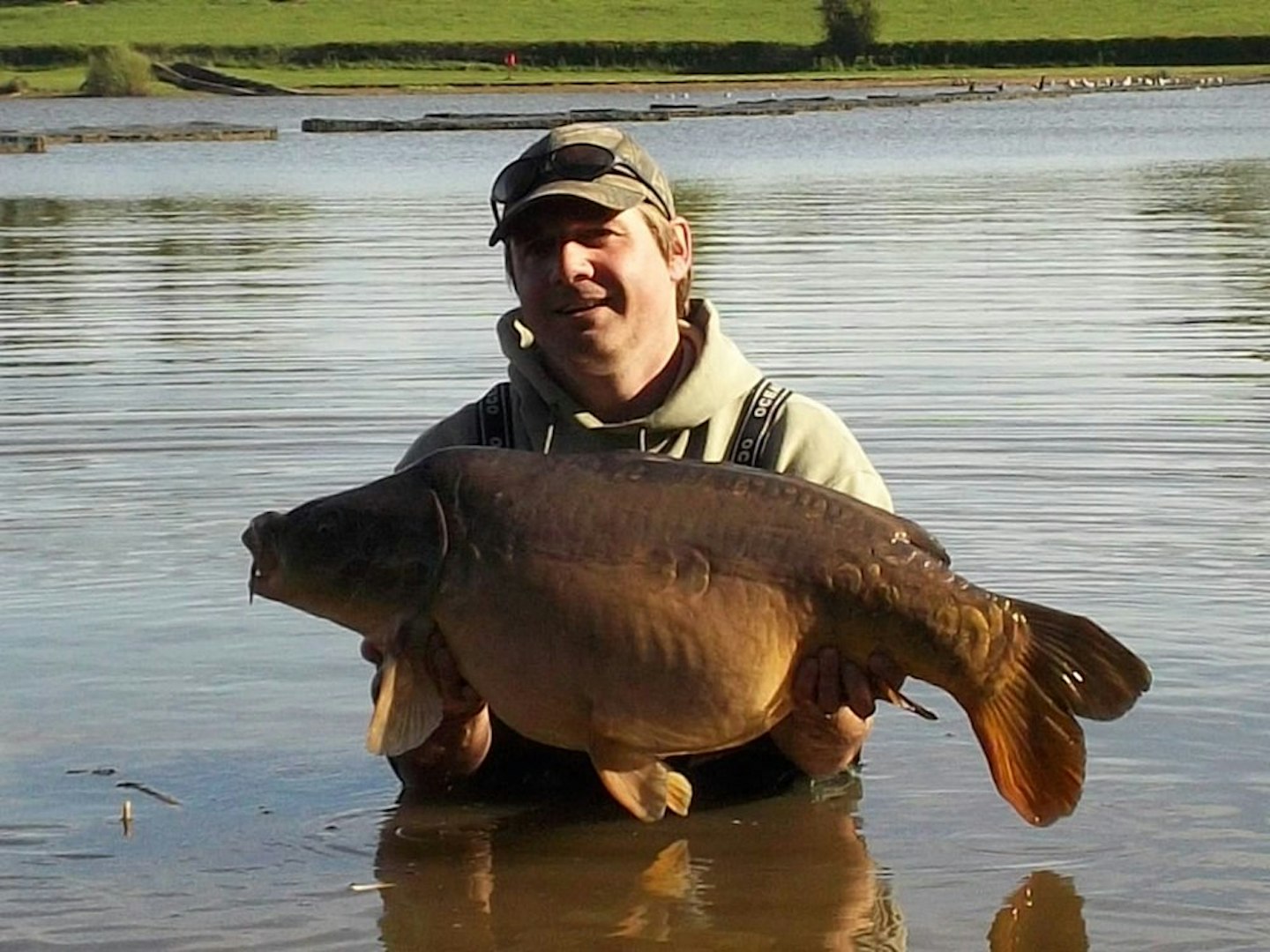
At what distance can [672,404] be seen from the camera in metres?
5.53

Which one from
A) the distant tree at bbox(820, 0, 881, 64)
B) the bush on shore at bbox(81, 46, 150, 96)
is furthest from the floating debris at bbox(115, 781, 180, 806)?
the distant tree at bbox(820, 0, 881, 64)

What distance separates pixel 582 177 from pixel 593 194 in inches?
2.7

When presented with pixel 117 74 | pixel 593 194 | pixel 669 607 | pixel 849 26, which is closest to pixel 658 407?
pixel 593 194

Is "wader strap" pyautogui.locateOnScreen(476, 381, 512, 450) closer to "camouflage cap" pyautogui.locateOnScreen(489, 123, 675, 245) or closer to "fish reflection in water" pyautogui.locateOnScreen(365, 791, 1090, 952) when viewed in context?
"camouflage cap" pyautogui.locateOnScreen(489, 123, 675, 245)

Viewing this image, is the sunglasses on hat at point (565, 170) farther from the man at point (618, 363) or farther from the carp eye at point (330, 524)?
the carp eye at point (330, 524)

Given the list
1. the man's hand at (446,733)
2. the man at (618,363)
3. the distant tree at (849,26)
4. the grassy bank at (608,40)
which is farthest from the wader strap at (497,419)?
the distant tree at (849,26)

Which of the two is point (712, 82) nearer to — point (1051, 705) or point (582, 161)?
point (582, 161)

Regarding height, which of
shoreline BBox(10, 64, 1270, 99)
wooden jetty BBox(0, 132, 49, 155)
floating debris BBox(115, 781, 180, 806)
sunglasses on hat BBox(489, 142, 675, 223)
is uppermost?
shoreline BBox(10, 64, 1270, 99)

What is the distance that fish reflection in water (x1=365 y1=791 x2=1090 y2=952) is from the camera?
516 cm

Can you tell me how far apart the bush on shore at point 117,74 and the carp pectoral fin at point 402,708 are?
77.3m

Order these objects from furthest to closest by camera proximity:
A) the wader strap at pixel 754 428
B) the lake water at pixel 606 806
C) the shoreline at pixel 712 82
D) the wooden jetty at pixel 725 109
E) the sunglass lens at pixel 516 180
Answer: the shoreline at pixel 712 82, the wooden jetty at pixel 725 109, the wader strap at pixel 754 428, the sunglass lens at pixel 516 180, the lake water at pixel 606 806

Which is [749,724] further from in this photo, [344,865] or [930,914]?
[344,865]

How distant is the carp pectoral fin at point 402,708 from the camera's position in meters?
4.93

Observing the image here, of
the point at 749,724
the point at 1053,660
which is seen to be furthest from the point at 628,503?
the point at 1053,660
